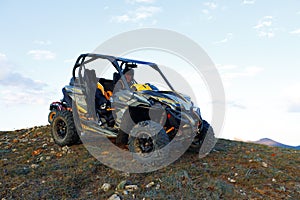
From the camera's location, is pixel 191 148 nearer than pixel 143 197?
No

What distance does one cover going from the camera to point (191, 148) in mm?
8797

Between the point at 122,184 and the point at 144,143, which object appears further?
the point at 144,143

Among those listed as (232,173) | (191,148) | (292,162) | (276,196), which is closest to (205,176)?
(232,173)

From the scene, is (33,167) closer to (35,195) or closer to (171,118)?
(35,195)

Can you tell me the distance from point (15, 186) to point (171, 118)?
3704 millimetres

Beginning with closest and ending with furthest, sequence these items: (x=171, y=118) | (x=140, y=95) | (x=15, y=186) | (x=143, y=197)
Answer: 1. (x=143, y=197)
2. (x=15, y=186)
3. (x=171, y=118)
4. (x=140, y=95)

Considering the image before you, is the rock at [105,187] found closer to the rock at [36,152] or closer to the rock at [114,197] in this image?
the rock at [114,197]

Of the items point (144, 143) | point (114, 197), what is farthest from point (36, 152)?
point (114, 197)

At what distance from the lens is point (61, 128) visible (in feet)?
31.1

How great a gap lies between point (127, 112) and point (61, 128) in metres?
2.70

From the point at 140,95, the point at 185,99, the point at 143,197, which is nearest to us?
the point at 143,197

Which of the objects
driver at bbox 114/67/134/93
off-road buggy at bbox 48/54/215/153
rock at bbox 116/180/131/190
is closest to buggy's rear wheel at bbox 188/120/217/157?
off-road buggy at bbox 48/54/215/153

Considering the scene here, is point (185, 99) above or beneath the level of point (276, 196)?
above

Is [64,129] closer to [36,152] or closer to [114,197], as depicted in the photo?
[36,152]
